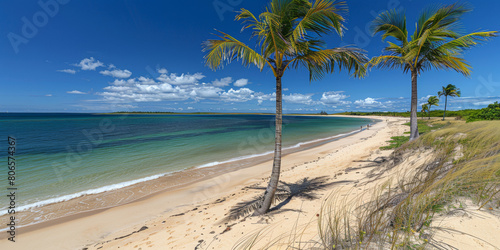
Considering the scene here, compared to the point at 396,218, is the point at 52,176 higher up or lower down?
lower down

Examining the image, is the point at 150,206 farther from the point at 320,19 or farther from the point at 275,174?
the point at 320,19

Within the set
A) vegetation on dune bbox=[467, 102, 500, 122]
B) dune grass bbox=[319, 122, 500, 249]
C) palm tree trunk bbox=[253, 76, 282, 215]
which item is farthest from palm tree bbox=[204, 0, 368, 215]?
vegetation on dune bbox=[467, 102, 500, 122]

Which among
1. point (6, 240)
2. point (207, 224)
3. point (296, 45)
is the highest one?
point (296, 45)

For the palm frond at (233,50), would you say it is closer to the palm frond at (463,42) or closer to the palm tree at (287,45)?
the palm tree at (287,45)

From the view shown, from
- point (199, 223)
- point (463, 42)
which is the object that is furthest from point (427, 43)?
point (199, 223)

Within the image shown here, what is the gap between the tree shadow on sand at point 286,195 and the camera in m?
5.19

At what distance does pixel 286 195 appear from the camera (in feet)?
20.3

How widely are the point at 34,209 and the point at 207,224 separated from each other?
7.45 meters

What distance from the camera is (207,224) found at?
495 centimetres

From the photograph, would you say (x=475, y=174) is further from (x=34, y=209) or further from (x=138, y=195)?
(x=34, y=209)

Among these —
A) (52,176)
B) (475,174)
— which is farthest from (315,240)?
(52,176)

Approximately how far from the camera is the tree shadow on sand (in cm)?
519

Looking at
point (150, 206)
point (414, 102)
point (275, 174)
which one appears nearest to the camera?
point (275, 174)

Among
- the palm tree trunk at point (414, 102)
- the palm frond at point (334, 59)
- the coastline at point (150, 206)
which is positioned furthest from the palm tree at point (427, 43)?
the coastline at point (150, 206)
